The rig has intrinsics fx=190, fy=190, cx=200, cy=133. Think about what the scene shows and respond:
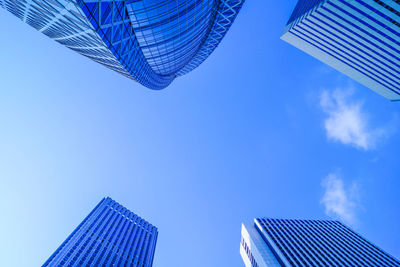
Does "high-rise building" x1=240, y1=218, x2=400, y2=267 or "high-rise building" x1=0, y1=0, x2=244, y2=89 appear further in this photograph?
"high-rise building" x1=240, y1=218, x2=400, y2=267

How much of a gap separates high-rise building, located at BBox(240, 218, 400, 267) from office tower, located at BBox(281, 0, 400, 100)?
1967 inches

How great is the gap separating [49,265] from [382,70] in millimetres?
116811

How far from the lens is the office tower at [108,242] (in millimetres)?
69425

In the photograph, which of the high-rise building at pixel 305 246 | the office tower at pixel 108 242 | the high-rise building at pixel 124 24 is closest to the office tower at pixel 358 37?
the high-rise building at pixel 124 24

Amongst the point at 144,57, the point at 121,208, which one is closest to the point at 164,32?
the point at 144,57

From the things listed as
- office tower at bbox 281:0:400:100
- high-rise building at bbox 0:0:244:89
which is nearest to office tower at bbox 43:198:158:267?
high-rise building at bbox 0:0:244:89

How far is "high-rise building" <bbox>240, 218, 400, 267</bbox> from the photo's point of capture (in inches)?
2172

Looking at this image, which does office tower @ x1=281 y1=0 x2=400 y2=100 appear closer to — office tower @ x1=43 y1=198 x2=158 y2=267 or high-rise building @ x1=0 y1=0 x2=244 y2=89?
high-rise building @ x1=0 y1=0 x2=244 y2=89

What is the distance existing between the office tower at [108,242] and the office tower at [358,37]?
102 metres

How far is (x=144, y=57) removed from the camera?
36188mm

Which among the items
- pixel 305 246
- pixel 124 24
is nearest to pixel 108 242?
pixel 305 246

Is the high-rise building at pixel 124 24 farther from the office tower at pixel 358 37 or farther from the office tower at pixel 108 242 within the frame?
the office tower at pixel 108 242

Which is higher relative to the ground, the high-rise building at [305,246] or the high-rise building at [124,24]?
the high-rise building at [305,246]

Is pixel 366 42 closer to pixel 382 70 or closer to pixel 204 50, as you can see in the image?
pixel 382 70
